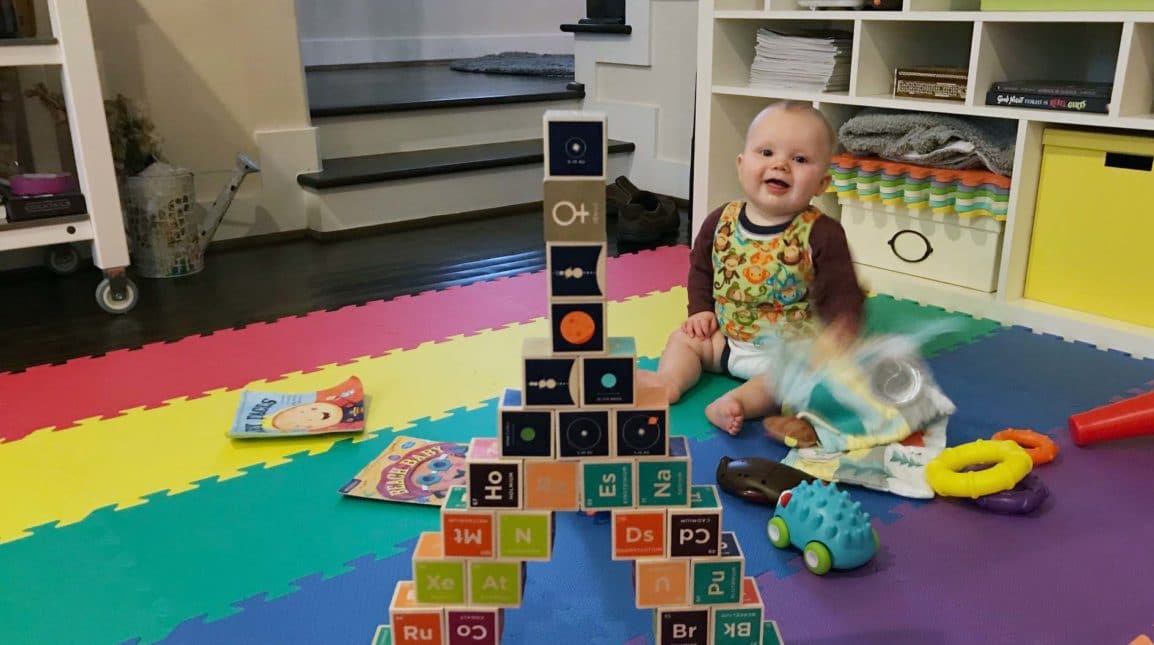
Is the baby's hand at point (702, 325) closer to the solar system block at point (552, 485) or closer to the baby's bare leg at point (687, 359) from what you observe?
the baby's bare leg at point (687, 359)

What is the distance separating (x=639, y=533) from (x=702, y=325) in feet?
2.49

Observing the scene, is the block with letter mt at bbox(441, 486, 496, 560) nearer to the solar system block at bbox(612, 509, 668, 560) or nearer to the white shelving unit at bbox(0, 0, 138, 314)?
the solar system block at bbox(612, 509, 668, 560)

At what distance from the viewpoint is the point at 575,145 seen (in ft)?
2.28

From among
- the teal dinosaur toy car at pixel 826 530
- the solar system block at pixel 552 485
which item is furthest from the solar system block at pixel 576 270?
the teal dinosaur toy car at pixel 826 530

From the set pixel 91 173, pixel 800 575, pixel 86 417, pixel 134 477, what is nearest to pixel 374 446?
pixel 134 477

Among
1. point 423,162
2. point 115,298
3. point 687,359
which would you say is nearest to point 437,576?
point 687,359

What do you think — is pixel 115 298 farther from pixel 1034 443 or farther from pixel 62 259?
pixel 1034 443

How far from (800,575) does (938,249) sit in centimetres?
108

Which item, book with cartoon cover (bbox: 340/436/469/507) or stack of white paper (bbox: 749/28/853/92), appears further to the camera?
stack of white paper (bbox: 749/28/853/92)

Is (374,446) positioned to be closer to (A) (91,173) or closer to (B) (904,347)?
(B) (904,347)

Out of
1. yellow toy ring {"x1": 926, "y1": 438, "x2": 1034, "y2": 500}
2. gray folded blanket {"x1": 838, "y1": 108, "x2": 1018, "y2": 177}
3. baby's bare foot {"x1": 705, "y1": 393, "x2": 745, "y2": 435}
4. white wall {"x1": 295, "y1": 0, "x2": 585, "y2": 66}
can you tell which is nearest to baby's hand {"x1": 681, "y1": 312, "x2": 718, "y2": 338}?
baby's bare foot {"x1": 705, "y1": 393, "x2": 745, "y2": 435}

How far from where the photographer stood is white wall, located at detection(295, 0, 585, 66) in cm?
393

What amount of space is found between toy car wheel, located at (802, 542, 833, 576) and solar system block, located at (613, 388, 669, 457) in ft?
1.06

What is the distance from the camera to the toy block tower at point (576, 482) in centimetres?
71
